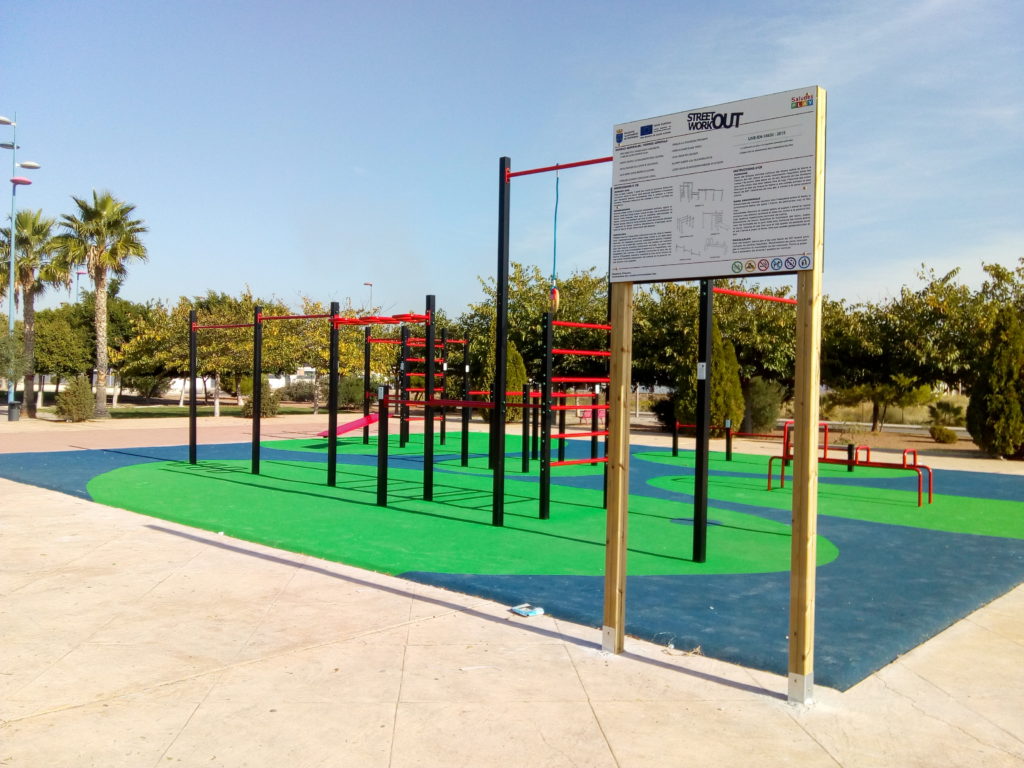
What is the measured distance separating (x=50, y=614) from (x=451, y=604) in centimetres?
247

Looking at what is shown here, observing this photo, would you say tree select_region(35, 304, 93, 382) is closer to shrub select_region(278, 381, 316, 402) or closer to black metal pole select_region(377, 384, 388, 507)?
shrub select_region(278, 381, 316, 402)

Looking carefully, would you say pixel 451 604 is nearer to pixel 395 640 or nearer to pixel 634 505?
pixel 395 640

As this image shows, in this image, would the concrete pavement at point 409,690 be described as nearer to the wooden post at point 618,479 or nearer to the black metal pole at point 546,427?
the wooden post at point 618,479

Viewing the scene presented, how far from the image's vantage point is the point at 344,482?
1177 cm

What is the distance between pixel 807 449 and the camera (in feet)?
12.8

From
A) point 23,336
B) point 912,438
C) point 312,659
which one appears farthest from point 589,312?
point 312,659

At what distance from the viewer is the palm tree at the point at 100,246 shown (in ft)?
91.5

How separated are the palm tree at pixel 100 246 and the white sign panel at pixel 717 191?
27018mm

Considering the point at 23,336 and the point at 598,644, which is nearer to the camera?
the point at 598,644

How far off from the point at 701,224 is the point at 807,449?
126 cm

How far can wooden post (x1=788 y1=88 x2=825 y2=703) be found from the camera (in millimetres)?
3801

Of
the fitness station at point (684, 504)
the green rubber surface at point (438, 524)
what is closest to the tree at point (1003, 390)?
the fitness station at point (684, 504)

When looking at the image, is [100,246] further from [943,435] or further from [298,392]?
[943,435]

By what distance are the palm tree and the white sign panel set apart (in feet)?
88.6
